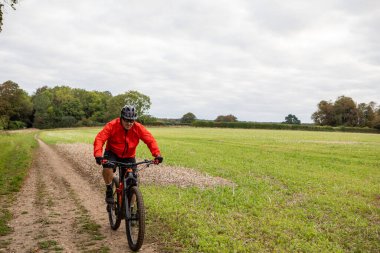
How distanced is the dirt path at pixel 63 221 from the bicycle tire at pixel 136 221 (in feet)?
0.96

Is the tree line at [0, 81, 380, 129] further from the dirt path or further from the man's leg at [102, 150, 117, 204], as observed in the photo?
the man's leg at [102, 150, 117, 204]

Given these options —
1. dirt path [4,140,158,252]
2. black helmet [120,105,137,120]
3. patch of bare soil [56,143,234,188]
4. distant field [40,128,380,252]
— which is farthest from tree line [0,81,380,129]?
black helmet [120,105,137,120]

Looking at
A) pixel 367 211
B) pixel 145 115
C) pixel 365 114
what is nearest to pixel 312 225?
pixel 367 211

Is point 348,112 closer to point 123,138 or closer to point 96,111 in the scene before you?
point 96,111

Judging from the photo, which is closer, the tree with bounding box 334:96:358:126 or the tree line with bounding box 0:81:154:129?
the tree line with bounding box 0:81:154:129

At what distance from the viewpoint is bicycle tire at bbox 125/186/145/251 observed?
644 cm

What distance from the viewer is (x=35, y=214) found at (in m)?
9.54

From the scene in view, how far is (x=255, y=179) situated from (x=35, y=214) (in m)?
10.0

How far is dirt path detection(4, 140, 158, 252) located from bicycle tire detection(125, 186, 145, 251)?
0.29 m

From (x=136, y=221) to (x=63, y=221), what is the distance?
3.12m

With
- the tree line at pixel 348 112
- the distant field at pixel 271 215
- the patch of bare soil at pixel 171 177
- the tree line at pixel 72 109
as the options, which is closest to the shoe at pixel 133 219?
the distant field at pixel 271 215

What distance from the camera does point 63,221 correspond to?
8.83 m

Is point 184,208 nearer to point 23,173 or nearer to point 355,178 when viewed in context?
point 23,173

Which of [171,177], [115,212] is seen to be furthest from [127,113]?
[171,177]
